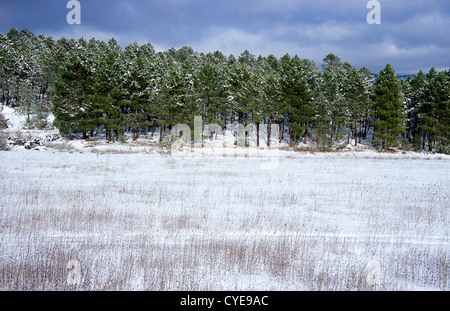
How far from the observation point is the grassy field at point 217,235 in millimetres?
6766

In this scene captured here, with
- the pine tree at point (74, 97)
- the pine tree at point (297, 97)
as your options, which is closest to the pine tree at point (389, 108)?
the pine tree at point (297, 97)

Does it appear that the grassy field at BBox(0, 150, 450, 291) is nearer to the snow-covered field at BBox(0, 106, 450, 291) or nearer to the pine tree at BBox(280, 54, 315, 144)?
the snow-covered field at BBox(0, 106, 450, 291)

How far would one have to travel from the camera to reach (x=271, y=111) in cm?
4444

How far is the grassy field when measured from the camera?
6.77 m

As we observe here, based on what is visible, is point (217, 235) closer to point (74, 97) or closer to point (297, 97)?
point (74, 97)

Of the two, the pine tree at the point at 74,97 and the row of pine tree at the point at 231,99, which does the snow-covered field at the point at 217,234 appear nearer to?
the pine tree at the point at 74,97

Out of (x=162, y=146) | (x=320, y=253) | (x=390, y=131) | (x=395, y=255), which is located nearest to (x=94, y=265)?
(x=320, y=253)

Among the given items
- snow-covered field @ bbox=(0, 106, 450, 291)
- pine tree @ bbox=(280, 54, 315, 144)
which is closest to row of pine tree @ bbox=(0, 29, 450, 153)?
pine tree @ bbox=(280, 54, 315, 144)

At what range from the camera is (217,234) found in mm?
9156

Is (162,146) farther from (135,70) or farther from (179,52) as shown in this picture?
(179,52)

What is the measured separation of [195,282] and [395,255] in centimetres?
571

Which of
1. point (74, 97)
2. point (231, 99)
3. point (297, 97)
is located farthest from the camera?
point (231, 99)

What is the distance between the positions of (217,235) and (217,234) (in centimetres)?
8

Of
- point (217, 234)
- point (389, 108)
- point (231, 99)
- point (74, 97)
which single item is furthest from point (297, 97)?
point (217, 234)
